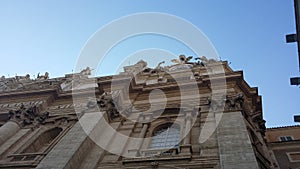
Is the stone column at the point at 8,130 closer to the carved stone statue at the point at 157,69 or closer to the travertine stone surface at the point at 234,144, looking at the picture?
the travertine stone surface at the point at 234,144

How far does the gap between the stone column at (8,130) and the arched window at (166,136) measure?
333 inches

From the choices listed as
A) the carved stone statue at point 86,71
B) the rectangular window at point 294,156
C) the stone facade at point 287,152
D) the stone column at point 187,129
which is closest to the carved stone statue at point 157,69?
the carved stone statue at point 86,71

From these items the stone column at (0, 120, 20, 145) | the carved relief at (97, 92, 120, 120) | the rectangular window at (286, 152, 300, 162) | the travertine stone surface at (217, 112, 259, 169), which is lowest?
the travertine stone surface at (217, 112, 259, 169)

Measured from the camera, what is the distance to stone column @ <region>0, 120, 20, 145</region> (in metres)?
20.8

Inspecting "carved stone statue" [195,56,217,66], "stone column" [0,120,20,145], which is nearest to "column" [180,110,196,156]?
"carved stone statue" [195,56,217,66]

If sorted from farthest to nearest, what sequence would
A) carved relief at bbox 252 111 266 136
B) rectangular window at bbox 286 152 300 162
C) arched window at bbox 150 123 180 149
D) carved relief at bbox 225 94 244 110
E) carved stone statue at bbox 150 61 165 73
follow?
carved stone statue at bbox 150 61 165 73, carved relief at bbox 252 111 266 136, rectangular window at bbox 286 152 300 162, carved relief at bbox 225 94 244 110, arched window at bbox 150 123 180 149

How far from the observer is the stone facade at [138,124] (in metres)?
16.5

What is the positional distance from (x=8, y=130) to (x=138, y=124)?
770cm

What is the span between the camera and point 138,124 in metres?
22.1

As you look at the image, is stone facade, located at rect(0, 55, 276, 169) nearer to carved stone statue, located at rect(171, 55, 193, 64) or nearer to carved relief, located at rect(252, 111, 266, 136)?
carved relief, located at rect(252, 111, 266, 136)

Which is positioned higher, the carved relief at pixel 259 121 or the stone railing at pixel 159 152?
the carved relief at pixel 259 121

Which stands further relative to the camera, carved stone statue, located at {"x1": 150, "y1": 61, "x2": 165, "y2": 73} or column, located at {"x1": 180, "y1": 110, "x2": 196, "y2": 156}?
carved stone statue, located at {"x1": 150, "y1": 61, "x2": 165, "y2": 73}

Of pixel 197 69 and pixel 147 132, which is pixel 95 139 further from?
pixel 197 69

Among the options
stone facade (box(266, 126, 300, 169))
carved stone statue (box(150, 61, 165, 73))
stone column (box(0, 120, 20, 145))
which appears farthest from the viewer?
carved stone statue (box(150, 61, 165, 73))
